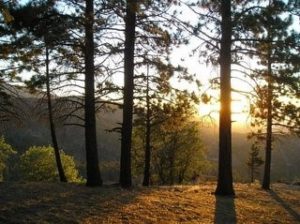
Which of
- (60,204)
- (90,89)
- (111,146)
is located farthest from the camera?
(111,146)

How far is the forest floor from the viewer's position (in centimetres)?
1149

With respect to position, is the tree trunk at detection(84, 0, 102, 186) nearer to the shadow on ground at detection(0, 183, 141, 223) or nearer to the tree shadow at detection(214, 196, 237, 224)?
the shadow on ground at detection(0, 183, 141, 223)

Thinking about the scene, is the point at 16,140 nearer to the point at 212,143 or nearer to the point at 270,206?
the point at 212,143

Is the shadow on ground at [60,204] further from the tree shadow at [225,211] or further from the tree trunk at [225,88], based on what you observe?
the tree trunk at [225,88]

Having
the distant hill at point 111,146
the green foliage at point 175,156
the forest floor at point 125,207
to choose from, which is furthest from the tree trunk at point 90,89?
the distant hill at point 111,146

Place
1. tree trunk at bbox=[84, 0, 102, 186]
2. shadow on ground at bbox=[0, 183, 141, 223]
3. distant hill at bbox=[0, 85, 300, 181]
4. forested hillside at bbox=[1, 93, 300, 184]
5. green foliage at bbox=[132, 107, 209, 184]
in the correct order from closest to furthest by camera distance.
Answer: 1. shadow on ground at bbox=[0, 183, 141, 223]
2. tree trunk at bbox=[84, 0, 102, 186]
3. green foliage at bbox=[132, 107, 209, 184]
4. forested hillside at bbox=[1, 93, 300, 184]
5. distant hill at bbox=[0, 85, 300, 181]

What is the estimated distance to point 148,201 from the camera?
1516 cm

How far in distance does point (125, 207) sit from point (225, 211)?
11.7 ft

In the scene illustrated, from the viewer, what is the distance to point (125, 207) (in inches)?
532

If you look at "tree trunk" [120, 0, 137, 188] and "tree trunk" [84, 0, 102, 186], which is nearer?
"tree trunk" [84, 0, 102, 186]

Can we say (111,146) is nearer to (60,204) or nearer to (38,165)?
(38,165)

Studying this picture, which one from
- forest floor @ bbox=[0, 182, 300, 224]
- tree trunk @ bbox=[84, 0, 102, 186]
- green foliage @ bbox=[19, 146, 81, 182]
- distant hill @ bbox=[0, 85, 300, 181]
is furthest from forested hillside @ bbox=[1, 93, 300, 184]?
forest floor @ bbox=[0, 182, 300, 224]

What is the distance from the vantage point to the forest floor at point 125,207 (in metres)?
11.5

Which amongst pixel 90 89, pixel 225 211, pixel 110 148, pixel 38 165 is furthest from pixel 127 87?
pixel 110 148
